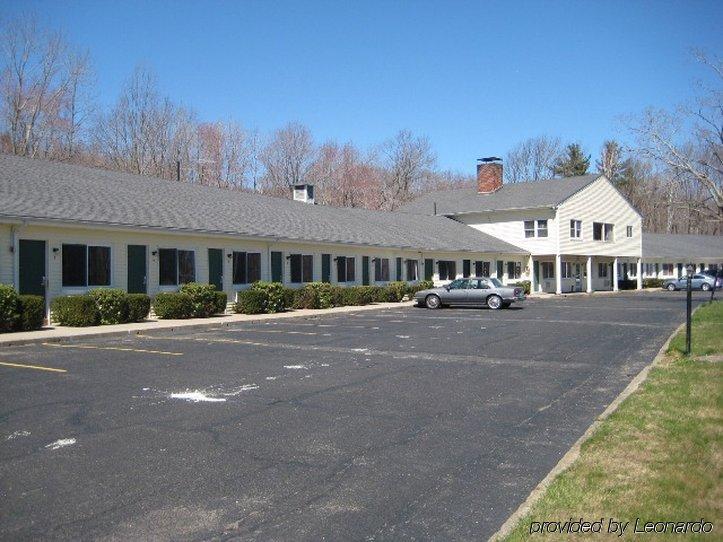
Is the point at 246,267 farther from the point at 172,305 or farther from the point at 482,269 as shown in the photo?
the point at 482,269

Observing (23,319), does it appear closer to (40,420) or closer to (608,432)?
(40,420)

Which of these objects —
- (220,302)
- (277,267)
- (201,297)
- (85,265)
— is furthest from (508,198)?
(85,265)

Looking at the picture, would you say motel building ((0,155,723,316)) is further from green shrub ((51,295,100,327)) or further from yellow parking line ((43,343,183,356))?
yellow parking line ((43,343,183,356))

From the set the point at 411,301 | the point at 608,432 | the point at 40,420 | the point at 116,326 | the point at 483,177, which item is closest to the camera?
the point at 608,432

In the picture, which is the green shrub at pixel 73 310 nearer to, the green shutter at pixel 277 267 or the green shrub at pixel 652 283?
the green shutter at pixel 277 267

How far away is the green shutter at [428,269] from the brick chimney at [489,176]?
14731 mm

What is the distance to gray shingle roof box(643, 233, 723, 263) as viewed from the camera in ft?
203

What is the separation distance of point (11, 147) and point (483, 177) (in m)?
33.0

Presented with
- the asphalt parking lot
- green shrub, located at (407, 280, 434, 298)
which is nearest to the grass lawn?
the asphalt parking lot

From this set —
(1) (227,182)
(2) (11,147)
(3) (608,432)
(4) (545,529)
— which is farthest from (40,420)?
(1) (227,182)

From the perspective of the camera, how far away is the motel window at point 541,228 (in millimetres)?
44469

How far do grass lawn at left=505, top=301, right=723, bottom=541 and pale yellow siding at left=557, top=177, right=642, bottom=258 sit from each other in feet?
121

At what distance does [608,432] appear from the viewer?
6.85m

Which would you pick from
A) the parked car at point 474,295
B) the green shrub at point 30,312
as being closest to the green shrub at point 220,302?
the green shrub at point 30,312
